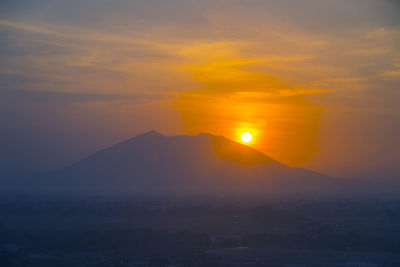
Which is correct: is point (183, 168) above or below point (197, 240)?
above

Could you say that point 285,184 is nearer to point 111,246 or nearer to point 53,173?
point 53,173

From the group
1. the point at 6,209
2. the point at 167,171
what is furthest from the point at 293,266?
the point at 167,171

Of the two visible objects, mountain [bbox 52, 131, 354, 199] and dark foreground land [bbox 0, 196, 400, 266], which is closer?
dark foreground land [bbox 0, 196, 400, 266]

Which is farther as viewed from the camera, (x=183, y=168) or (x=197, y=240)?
(x=183, y=168)

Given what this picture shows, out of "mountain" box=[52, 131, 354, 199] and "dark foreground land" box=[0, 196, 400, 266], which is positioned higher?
"mountain" box=[52, 131, 354, 199]

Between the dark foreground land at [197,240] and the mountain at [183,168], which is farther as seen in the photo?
the mountain at [183,168]
